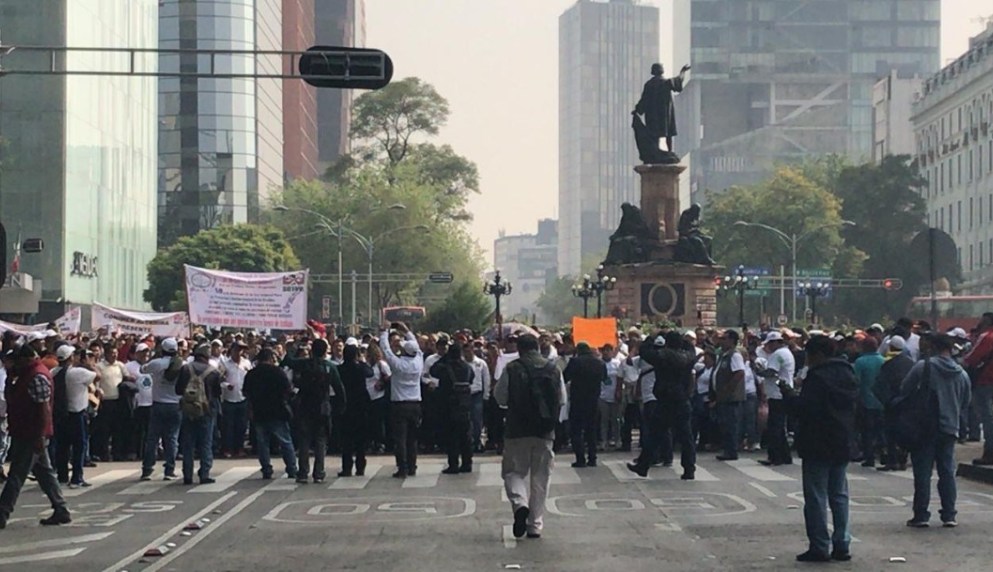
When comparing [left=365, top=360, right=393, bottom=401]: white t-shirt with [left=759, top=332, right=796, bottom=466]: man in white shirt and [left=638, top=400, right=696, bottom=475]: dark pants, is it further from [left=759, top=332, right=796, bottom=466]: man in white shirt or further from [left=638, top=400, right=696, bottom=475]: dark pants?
[left=759, top=332, right=796, bottom=466]: man in white shirt

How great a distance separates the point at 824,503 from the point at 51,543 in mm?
6743

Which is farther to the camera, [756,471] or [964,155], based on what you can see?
[964,155]

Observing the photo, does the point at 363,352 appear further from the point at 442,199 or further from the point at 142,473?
the point at 442,199

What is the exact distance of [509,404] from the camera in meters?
17.8

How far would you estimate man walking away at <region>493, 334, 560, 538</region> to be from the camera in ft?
57.6

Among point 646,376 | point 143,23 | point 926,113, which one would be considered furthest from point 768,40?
point 646,376

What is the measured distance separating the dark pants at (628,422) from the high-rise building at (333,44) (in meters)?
156

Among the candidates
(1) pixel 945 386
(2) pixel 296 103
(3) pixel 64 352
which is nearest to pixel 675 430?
(1) pixel 945 386

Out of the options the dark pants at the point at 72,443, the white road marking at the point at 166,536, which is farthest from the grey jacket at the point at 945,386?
the dark pants at the point at 72,443

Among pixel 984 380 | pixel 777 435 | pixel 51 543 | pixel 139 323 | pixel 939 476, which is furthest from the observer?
pixel 139 323

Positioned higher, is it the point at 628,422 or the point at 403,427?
the point at 403,427

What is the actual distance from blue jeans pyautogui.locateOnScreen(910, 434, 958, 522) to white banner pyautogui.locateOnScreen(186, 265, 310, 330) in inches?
788

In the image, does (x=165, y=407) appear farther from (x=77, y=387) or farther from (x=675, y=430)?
(x=675, y=430)

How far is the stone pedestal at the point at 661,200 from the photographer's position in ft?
200
